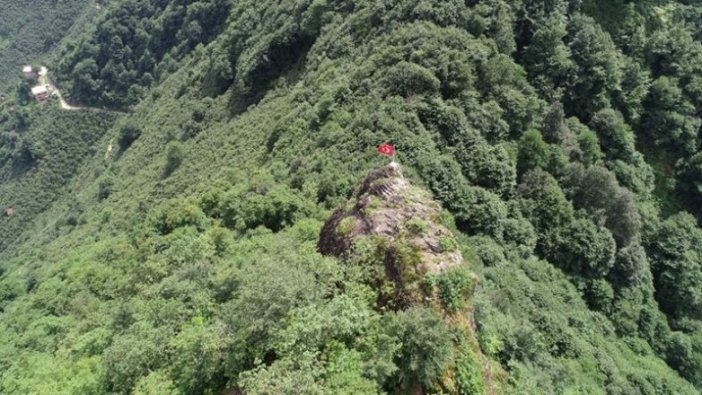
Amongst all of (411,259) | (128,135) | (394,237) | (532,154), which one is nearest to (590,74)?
(532,154)

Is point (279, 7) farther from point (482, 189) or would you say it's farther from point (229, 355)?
point (229, 355)

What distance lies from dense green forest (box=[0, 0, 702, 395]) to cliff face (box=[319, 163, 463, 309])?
12cm

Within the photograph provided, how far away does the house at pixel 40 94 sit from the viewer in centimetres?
15238

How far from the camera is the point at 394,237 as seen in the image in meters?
25.6

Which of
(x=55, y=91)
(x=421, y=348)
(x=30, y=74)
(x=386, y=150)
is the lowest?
(x=55, y=91)

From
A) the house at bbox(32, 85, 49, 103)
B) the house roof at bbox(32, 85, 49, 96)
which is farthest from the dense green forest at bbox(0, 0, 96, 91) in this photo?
the house at bbox(32, 85, 49, 103)

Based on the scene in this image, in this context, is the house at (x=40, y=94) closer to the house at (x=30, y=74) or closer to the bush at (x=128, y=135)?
the house at (x=30, y=74)

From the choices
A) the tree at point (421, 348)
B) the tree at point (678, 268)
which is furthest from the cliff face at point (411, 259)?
the tree at point (678, 268)

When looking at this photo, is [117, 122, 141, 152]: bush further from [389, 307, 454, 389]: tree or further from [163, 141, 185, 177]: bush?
[389, 307, 454, 389]: tree

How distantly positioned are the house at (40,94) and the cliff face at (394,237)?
502ft

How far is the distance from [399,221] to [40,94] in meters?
159

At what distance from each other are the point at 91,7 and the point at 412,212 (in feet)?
670

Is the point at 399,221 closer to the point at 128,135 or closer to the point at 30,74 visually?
the point at 128,135

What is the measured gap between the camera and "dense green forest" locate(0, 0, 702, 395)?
Answer: 72.8 feet
